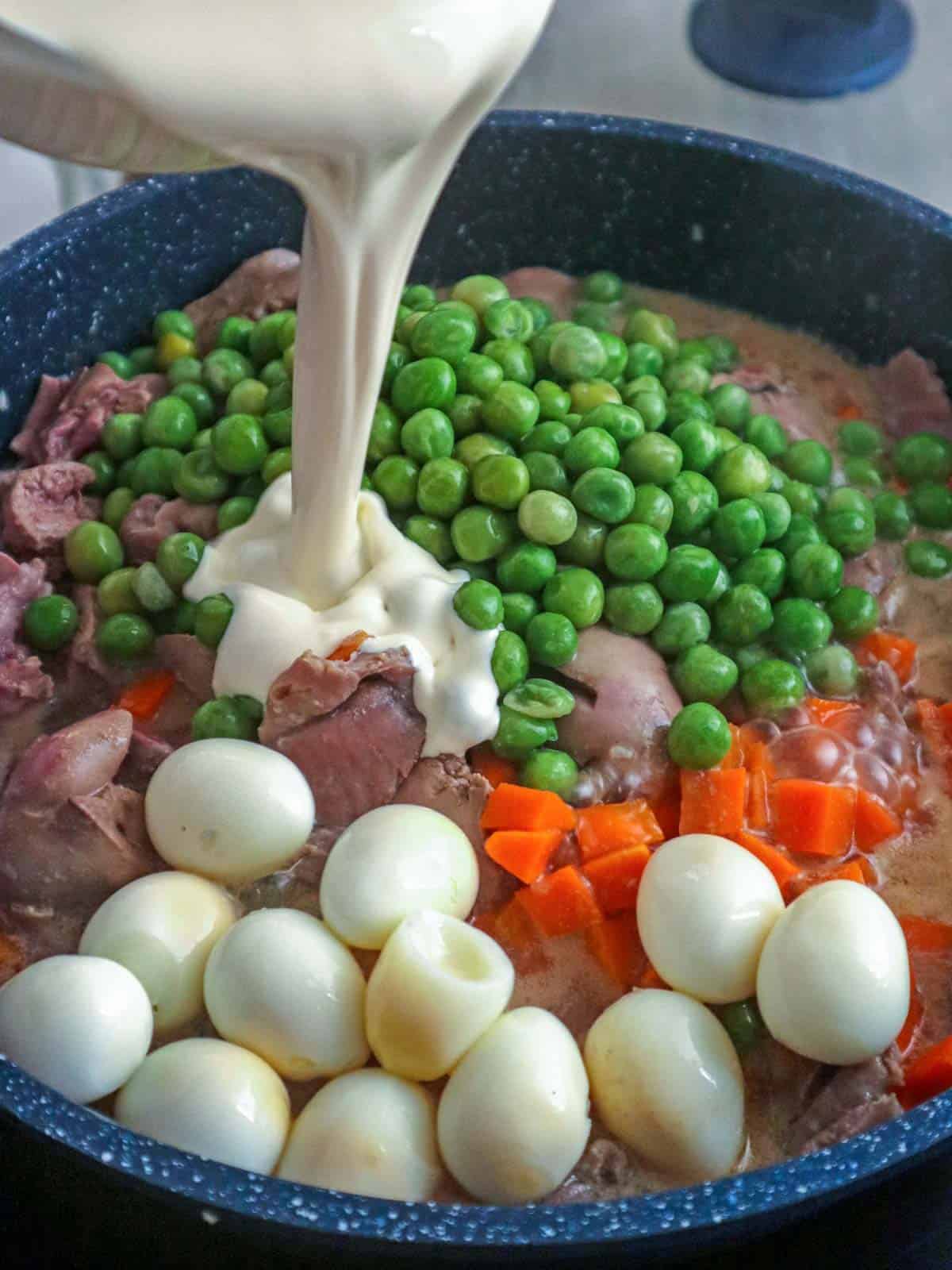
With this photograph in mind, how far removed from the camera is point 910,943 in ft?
5.33

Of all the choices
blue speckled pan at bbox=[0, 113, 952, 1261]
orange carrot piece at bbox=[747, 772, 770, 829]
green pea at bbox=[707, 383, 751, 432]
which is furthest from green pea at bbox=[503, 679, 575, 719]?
blue speckled pan at bbox=[0, 113, 952, 1261]

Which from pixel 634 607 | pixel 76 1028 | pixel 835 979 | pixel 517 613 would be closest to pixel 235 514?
pixel 517 613

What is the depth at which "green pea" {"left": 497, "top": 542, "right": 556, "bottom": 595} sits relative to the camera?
176cm

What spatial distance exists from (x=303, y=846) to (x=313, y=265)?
0.65m

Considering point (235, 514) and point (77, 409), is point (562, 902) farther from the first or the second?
point (77, 409)

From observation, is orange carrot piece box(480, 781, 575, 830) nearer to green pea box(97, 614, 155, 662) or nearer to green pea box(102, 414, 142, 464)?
green pea box(97, 614, 155, 662)

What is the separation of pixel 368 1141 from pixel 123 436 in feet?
3.62

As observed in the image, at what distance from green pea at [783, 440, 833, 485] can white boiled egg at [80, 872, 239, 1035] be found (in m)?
1.05

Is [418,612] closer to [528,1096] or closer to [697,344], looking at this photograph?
[528,1096]

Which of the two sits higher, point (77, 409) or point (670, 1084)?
point (670, 1084)

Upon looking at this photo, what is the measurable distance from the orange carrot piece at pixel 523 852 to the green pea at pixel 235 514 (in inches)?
22.2

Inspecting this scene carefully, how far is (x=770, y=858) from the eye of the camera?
1.62 metres

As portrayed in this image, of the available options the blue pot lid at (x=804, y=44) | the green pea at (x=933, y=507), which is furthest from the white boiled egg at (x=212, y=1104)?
the blue pot lid at (x=804, y=44)

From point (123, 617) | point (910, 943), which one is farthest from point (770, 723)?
point (123, 617)
